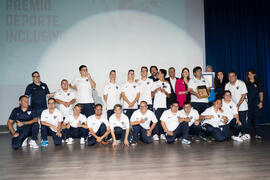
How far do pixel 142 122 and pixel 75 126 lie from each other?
1314 millimetres

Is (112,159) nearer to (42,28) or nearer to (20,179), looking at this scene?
(20,179)

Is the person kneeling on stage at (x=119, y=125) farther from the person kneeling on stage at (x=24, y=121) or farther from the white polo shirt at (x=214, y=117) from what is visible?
the white polo shirt at (x=214, y=117)

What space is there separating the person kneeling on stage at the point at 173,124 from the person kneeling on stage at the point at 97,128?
1.05 m

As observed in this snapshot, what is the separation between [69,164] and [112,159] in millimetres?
571

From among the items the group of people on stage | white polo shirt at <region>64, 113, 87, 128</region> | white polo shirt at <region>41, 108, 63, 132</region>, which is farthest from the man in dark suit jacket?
white polo shirt at <region>41, 108, 63, 132</region>

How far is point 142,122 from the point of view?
14.8 ft

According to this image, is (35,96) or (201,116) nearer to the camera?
(201,116)

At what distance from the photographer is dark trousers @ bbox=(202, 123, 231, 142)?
4477 mm

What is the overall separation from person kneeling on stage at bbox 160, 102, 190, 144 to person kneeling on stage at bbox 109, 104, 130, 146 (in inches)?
26.5

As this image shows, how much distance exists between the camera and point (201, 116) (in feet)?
15.3

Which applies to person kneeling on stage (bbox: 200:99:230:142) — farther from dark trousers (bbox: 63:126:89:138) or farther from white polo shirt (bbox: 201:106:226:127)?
dark trousers (bbox: 63:126:89:138)

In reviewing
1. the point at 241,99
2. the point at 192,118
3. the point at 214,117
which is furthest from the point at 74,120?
the point at 241,99

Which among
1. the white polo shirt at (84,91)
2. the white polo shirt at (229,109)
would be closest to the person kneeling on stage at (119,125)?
the white polo shirt at (84,91)

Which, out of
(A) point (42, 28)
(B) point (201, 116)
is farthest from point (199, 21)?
(A) point (42, 28)
